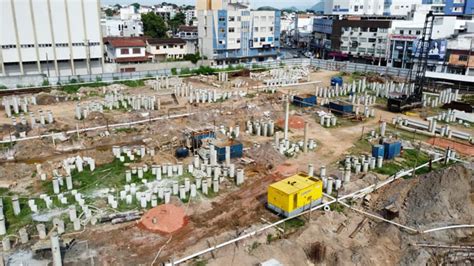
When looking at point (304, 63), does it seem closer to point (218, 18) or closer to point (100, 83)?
point (218, 18)

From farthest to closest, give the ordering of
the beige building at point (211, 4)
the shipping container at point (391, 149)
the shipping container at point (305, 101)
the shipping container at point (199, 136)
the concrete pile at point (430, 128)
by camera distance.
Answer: the beige building at point (211, 4), the shipping container at point (305, 101), the concrete pile at point (430, 128), the shipping container at point (199, 136), the shipping container at point (391, 149)

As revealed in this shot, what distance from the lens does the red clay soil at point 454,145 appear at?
24.8 meters

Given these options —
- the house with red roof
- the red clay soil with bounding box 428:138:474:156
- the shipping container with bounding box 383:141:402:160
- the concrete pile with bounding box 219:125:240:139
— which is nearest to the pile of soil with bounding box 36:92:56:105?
the concrete pile with bounding box 219:125:240:139

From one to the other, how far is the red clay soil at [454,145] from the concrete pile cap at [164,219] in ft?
60.0

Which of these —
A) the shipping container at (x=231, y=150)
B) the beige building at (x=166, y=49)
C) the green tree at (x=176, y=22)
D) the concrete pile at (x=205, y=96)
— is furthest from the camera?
the green tree at (x=176, y=22)

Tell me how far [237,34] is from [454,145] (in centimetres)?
3889

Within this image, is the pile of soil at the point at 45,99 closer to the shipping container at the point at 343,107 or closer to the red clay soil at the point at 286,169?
the red clay soil at the point at 286,169

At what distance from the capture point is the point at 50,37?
4438 cm

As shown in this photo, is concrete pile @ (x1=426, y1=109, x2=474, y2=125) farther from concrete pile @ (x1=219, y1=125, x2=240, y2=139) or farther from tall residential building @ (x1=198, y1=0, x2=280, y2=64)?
tall residential building @ (x1=198, y1=0, x2=280, y2=64)

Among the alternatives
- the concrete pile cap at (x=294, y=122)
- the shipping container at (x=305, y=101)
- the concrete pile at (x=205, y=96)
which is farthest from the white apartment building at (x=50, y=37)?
the concrete pile cap at (x=294, y=122)

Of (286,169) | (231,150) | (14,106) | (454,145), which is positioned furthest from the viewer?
(14,106)

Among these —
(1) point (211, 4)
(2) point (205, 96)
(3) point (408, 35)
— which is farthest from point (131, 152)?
(1) point (211, 4)

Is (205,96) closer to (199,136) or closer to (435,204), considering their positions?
(199,136)

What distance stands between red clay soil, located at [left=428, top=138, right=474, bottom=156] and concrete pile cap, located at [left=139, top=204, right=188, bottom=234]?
1828 cm
